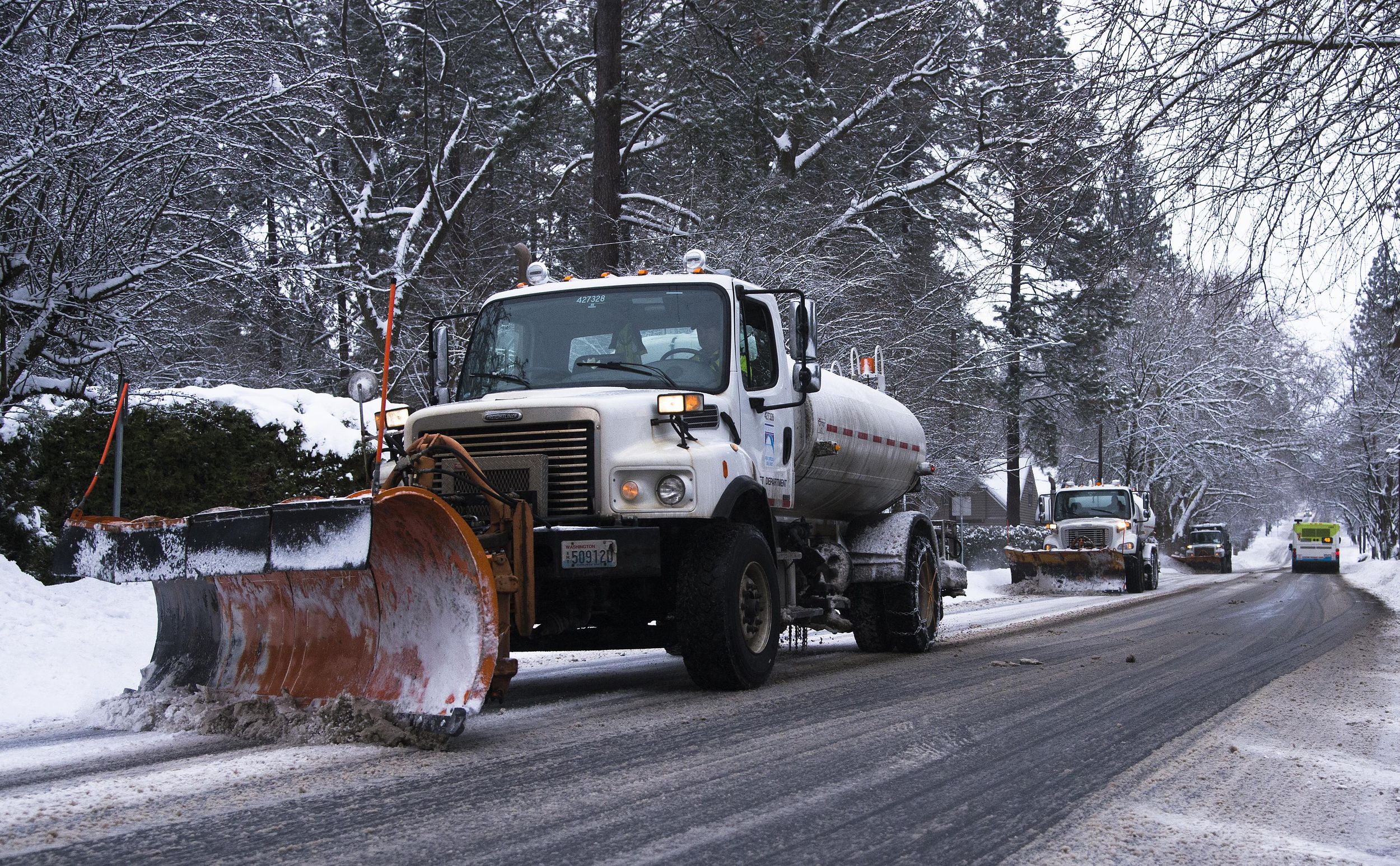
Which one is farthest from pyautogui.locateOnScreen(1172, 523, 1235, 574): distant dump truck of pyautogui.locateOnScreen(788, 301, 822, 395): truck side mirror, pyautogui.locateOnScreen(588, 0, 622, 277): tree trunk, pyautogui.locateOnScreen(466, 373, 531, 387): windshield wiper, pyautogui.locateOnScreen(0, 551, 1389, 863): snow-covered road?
pyautogui.locateOnScreen(466, 373, 531, 387): windshield wiper

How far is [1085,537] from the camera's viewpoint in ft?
85.9

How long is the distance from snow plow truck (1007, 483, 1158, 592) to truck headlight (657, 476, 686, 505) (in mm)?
19627

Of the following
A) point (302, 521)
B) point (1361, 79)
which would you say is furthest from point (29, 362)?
point (1361, 79)

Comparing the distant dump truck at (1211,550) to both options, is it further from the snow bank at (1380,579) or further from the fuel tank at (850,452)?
the fuel tank at (850,452)

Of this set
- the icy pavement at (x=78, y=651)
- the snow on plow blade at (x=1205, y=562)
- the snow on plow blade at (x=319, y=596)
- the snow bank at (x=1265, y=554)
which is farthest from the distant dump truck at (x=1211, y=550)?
the snow on plow blade at (x=319, y=596)

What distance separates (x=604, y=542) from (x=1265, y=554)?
11324cm

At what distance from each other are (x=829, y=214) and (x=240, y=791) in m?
21.3

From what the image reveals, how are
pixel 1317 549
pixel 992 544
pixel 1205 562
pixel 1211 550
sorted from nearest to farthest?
pixel 992 544 → pixel 1317 549 → pixel 1211 550 → pixel 1205 562

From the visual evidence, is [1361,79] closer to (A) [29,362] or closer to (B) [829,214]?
(A) [29,362]

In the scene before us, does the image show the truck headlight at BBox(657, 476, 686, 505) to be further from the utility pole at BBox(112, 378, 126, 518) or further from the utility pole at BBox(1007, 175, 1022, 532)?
the utility pole at BBox(1007, 175, 1022, 532)

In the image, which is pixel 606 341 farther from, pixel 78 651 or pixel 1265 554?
pixel 1265 554

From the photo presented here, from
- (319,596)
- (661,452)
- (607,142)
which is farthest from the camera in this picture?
(607,142)

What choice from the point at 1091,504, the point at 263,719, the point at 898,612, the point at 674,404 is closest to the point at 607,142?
the point at 898,612

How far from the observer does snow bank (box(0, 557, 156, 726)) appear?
7.05 metres
